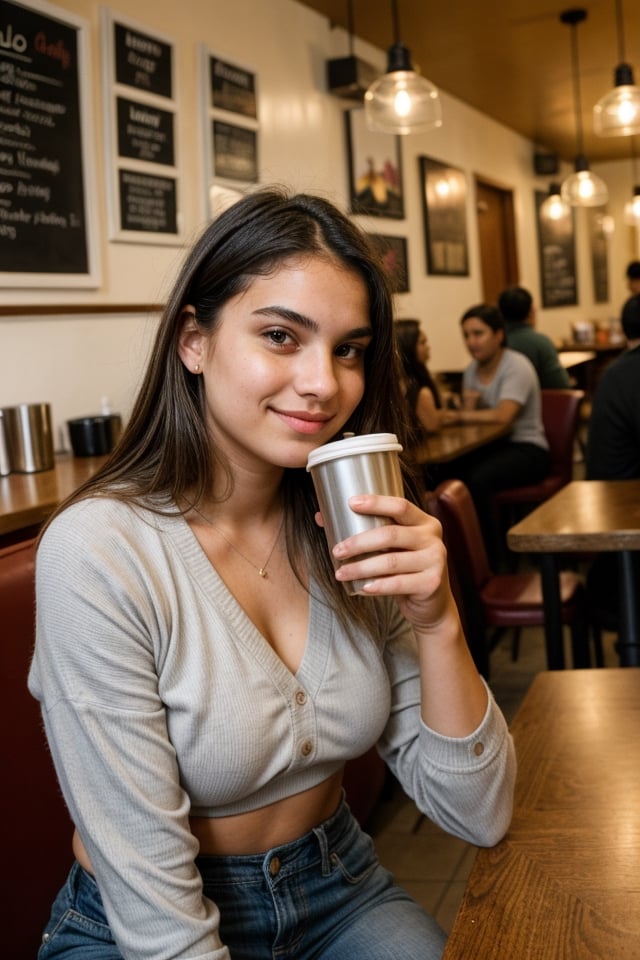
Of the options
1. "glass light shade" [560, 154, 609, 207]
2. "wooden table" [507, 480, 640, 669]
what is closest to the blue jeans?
"wooden table" [507, 480, 640, 669]

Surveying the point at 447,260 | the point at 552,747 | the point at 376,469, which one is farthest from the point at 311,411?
the point at 447,260

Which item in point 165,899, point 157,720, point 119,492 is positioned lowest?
point 165,899

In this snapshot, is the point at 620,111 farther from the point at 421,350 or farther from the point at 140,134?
the point at 140,134

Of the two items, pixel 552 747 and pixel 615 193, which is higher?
pixel 615 193

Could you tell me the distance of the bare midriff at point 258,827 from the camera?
1177 millimetres

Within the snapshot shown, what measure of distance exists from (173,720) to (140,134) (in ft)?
10.1

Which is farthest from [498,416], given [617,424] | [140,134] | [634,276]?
[634,276]

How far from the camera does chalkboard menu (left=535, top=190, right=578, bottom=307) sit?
9.84 meters

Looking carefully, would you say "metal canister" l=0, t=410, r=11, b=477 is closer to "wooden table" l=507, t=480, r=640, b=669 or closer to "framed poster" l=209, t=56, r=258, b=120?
"wooden table" l=507, t=480, r=640, b=669

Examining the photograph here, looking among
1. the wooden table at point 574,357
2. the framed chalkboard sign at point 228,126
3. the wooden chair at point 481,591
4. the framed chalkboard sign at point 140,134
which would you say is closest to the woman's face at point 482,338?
the framed chalkboard sign at point 228,126

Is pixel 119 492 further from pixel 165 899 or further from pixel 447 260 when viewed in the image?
pixel 447 260

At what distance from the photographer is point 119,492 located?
1.20 m

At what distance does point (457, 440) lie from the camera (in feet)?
14.8

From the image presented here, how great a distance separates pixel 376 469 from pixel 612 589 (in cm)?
216
